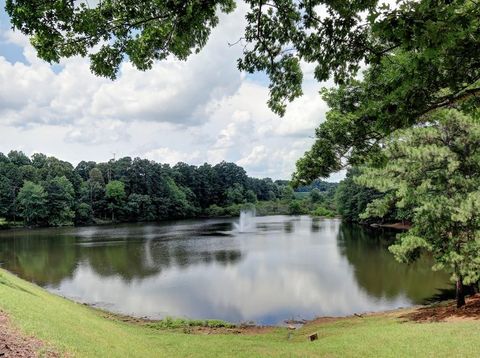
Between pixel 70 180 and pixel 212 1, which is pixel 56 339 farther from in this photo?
pixel 70 180

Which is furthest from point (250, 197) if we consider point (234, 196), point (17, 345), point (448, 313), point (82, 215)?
point (17, 345)

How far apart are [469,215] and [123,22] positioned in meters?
13.9

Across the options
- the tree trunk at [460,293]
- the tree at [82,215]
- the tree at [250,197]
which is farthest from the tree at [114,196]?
the tree trunk at [460,293]

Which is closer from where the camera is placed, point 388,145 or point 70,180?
point 388,145

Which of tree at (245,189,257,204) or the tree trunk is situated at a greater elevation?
tree at (245,189,257,204)

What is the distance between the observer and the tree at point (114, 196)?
9275 centimetres

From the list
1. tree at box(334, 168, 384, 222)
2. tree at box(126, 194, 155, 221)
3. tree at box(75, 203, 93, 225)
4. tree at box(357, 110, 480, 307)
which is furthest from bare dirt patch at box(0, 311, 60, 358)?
tree at box(126, 194, 155, 221)

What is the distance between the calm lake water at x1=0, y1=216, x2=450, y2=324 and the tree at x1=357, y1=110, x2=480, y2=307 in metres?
6.08

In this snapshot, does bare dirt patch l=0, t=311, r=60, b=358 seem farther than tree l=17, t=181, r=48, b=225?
No

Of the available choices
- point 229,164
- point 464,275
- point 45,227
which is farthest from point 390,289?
point 229,164

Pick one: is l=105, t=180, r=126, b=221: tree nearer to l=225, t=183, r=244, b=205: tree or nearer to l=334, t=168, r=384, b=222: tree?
l=225, t=183, r=244, b=205: tree

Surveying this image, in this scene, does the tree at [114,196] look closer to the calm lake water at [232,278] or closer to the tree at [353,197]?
the calm lake water at [232,278]

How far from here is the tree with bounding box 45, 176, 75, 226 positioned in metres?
79.8

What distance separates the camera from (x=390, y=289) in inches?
967
